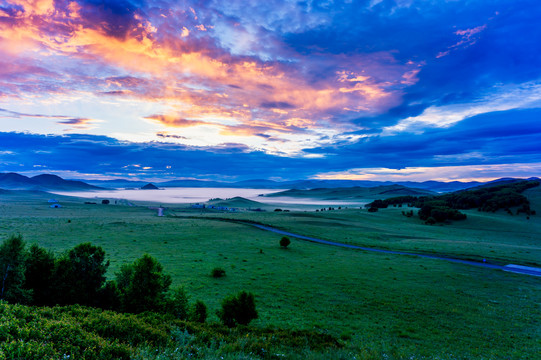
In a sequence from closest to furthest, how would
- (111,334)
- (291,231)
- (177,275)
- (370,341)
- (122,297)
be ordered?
(111,334), (370,341), (122,297), (177,275), (291,231)

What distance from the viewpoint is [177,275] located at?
104 feet

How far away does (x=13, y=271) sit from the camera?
54.2 feet

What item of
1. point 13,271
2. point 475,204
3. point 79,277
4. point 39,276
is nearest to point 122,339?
point 79,277

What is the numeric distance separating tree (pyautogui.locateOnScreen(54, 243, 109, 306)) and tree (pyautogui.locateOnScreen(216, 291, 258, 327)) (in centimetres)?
896

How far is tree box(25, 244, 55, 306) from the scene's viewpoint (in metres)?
18.2

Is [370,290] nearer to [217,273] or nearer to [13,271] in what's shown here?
[217,273]

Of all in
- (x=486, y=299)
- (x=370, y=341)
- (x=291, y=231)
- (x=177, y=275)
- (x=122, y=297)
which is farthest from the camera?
(x=291, y=231)

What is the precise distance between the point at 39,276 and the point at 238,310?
1451 centimetres

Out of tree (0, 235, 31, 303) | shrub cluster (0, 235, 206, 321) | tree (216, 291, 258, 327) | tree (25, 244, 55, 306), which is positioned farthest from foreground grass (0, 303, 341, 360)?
tree (25, 244, 55, 306)

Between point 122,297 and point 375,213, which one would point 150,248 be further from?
point 375,213

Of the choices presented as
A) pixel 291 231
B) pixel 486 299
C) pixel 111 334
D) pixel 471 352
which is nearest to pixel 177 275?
pixel 111 334

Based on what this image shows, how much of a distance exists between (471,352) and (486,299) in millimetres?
14003

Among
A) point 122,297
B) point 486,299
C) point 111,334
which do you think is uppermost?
point 111,334

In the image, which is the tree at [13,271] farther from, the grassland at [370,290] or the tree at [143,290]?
the grassland at [370,290]
